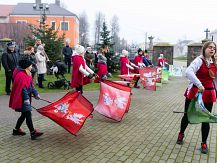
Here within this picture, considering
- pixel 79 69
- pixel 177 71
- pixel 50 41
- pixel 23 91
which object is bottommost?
pixel 177 71

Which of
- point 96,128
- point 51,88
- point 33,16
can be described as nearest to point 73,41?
point 33,16

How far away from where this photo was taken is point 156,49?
27.7m

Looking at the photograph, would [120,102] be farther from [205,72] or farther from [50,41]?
[50,41]

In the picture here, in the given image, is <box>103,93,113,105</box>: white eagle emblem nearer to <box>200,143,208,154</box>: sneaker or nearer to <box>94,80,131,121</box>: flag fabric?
<box>94,80,131,121</box>: flag fabric

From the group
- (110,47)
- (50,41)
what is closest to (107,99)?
(50,41)

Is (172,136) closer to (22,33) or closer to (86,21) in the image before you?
(22,33)

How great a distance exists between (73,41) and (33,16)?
1154cm

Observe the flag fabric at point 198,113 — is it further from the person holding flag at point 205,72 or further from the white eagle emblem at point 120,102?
the white eagle emblem at point 120,102

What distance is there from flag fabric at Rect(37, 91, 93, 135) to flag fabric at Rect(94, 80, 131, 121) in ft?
5.05

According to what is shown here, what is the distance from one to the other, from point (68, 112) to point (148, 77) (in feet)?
24.6

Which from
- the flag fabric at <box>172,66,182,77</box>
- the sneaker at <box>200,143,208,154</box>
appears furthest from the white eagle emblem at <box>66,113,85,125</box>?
the flag fabric at <box>172,66,182,77</box>

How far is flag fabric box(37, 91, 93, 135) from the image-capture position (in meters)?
5.95

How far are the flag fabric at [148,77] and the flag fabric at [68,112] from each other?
22.5 feet

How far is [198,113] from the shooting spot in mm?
5465
